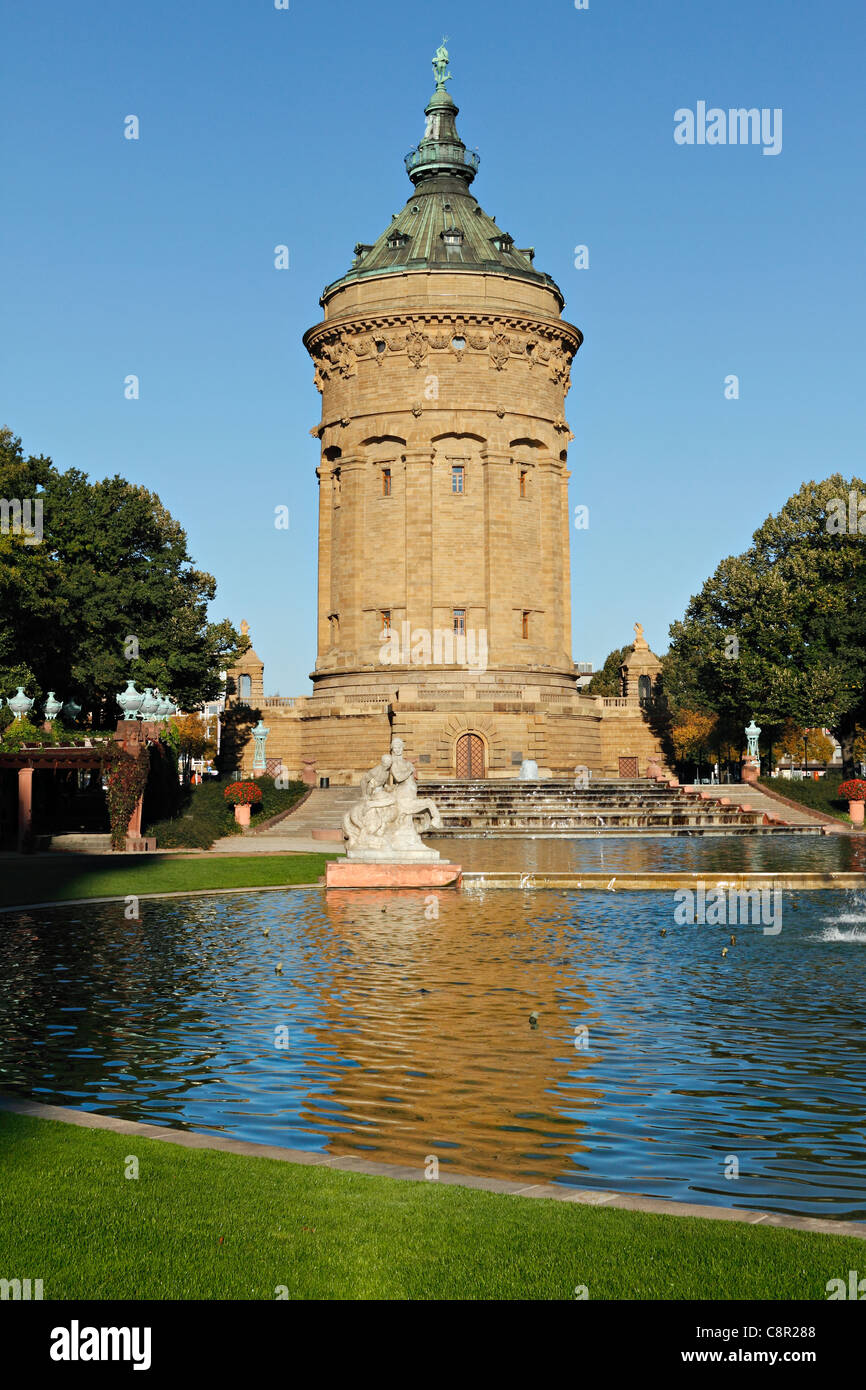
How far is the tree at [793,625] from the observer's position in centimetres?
7300

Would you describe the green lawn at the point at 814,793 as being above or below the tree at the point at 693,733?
below

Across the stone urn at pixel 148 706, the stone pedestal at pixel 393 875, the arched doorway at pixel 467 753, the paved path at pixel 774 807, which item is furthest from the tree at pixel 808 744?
the stone pedestal at pixel 393 875

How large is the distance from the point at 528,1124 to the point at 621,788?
5401cm

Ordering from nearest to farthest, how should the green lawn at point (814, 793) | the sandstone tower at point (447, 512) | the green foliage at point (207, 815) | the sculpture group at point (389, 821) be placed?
the sculpture group at point (389, 821) → the green foliage at point (207, 815) → the green lawn at point (814, 793) → the sandstone tower at point (447, 512)

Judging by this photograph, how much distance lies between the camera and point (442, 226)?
82.1 metres

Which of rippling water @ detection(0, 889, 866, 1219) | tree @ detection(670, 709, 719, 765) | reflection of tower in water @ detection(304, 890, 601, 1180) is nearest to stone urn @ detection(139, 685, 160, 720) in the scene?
rippling water @ detection(0, 889, 866, 1219)

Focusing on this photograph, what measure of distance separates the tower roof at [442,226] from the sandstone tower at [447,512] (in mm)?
208

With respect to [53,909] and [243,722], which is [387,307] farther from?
[53,909]

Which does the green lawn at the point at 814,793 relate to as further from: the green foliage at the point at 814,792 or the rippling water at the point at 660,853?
the rippling water at the point at 660,853

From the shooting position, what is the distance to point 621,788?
6356 cm

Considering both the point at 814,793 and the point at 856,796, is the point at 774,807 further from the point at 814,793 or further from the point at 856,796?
the point at 856,796

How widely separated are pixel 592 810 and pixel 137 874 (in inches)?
1131

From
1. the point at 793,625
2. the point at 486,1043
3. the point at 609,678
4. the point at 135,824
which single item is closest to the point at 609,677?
the point at 609,678
